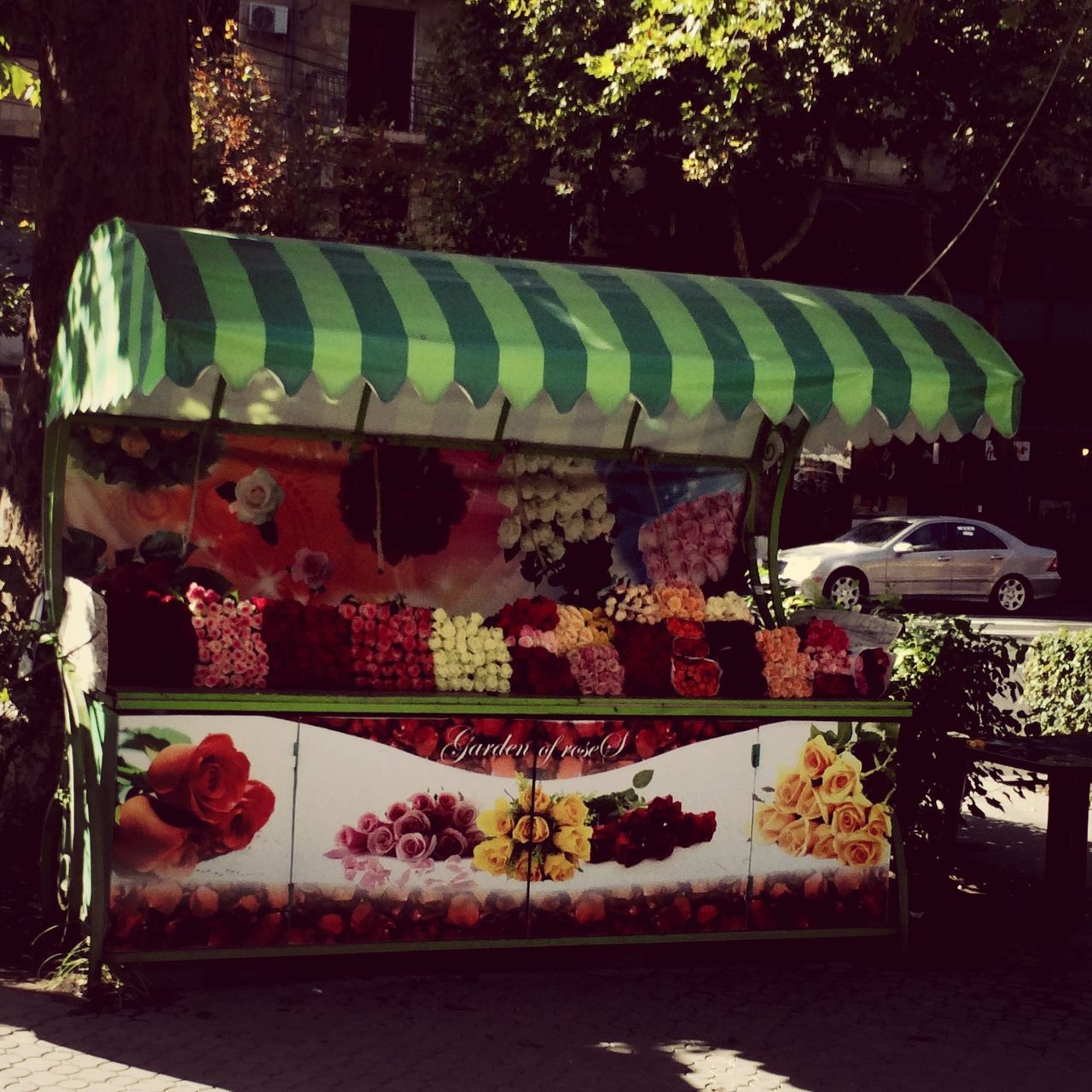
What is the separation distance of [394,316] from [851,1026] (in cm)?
313

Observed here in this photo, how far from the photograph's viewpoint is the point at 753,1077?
17.4 feet

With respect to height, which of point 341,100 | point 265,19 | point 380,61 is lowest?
point 341,100

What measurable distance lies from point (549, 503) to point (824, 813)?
83.0 inches

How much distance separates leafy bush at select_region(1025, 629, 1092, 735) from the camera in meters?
10.2

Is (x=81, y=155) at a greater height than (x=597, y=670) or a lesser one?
greater

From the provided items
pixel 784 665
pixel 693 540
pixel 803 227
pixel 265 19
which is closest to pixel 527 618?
pixel 784 665

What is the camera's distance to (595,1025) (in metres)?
5.72

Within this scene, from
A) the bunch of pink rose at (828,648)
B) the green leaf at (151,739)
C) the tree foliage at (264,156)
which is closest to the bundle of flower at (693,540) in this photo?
the bunch of pink rose at (828,648)

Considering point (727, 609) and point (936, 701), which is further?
point (936, 701)

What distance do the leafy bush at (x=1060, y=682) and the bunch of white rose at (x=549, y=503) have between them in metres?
3.98

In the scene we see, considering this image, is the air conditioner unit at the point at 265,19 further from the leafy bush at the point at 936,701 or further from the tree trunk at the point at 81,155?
the leafy bush at the point at 936,701

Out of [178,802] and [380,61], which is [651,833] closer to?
[178,802]

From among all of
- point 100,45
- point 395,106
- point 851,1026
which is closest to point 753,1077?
point 851,1026

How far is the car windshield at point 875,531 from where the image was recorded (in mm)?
25266
